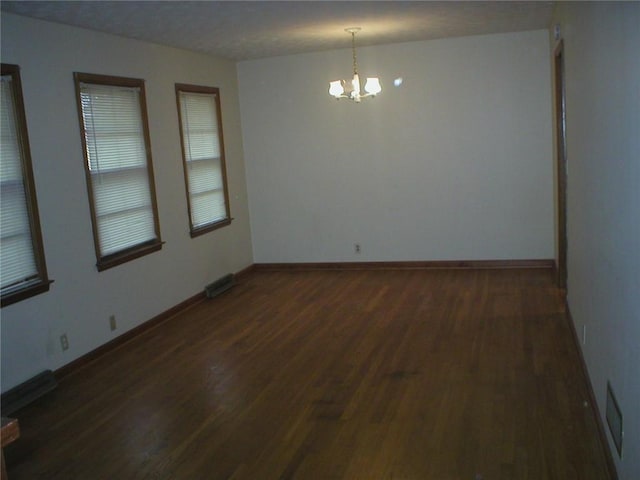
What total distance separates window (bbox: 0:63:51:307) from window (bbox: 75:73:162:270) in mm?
608

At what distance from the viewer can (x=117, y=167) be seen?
209 inches

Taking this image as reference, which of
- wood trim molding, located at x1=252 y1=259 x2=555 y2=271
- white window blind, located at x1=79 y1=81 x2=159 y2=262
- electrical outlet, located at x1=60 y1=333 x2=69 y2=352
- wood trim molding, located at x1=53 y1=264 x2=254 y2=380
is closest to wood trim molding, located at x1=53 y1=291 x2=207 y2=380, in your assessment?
wood trim molding, located at x1=53 y1=264 x2=254 y2=380

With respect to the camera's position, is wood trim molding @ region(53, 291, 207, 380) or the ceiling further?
wood trim molding @ region(53, 291, 207, 380)

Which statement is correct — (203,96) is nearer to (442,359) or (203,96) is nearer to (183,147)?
(183,147)

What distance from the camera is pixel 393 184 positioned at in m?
7.28

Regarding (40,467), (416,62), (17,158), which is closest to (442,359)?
(40,467)

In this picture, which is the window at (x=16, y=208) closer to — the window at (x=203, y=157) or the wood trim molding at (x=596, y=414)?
the window at (x=203, y=157)

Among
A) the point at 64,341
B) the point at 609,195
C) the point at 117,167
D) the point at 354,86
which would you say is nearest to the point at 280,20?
the point at 354,86

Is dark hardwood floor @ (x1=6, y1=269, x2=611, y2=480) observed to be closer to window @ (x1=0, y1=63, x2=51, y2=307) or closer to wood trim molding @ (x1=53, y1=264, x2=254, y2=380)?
wood trim molding @ (x1=53, y1=264, x2=254, y2=380)

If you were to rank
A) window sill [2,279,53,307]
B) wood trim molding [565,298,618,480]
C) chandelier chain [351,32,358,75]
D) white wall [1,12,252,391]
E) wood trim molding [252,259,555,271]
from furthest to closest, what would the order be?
wood trim molding [252,259,555,271] < chandelier chain [351,32,358,75] < white wall [1,12,252,391] < window sill [2,279,53,307] < wood trim molding [565,298,618,480]

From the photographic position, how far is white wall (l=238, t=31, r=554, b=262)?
22.3ft

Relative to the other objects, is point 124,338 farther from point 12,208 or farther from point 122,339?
point 12,208

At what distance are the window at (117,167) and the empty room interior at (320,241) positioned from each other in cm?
3

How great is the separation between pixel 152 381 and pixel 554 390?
2608mm
